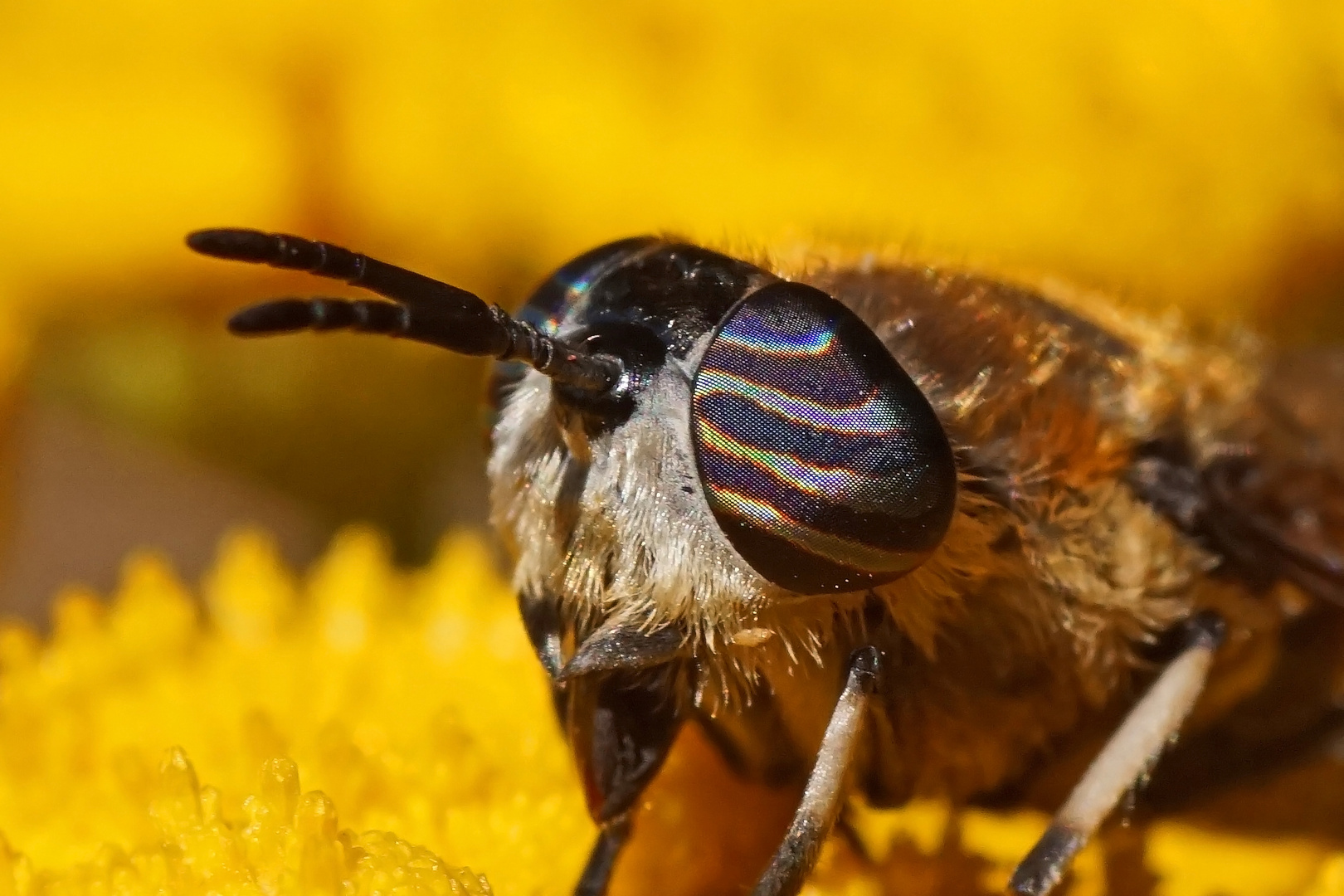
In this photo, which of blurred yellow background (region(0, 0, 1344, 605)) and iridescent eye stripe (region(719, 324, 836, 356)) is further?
blurred yellow background (region(0, 0, 1344, 605))

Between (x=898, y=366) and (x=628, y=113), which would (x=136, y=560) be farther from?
(x=898, y=366)

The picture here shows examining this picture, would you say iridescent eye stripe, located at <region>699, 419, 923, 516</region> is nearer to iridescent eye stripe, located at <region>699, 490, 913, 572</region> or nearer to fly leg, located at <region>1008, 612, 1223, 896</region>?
iridescent eye stripe, located at <region>699, 490, 913, 572</region>

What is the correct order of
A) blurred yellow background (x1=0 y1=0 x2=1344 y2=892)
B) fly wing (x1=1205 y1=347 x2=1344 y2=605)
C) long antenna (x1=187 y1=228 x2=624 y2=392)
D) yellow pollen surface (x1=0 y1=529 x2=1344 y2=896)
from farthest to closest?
blurred yellow background (x1=0 y1=0 x2=1344 y2=892)
fly wing (x1=1205 y1=347 x2=1344 y2=605)
yellow pollen surface (x1=0 y1=529 x2=1344 y2=896)
long antenna (x1=187 y1=228 x2=624 y2=392)

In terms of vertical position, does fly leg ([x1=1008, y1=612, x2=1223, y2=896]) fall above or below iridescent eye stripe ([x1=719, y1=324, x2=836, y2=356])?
below

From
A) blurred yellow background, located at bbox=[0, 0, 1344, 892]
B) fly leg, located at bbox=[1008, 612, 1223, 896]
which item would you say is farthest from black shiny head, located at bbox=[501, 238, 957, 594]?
blurred yellow background, located at bbox=[0, 0, 1344, 892]

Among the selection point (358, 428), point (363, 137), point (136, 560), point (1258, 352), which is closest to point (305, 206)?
point (363, 137)

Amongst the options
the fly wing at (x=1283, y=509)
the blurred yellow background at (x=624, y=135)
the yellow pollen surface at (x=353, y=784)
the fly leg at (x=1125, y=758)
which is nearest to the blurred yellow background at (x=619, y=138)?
the blurred yellow background at (x=624, y=135)

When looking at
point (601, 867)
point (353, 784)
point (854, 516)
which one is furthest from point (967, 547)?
point (353, 784)
